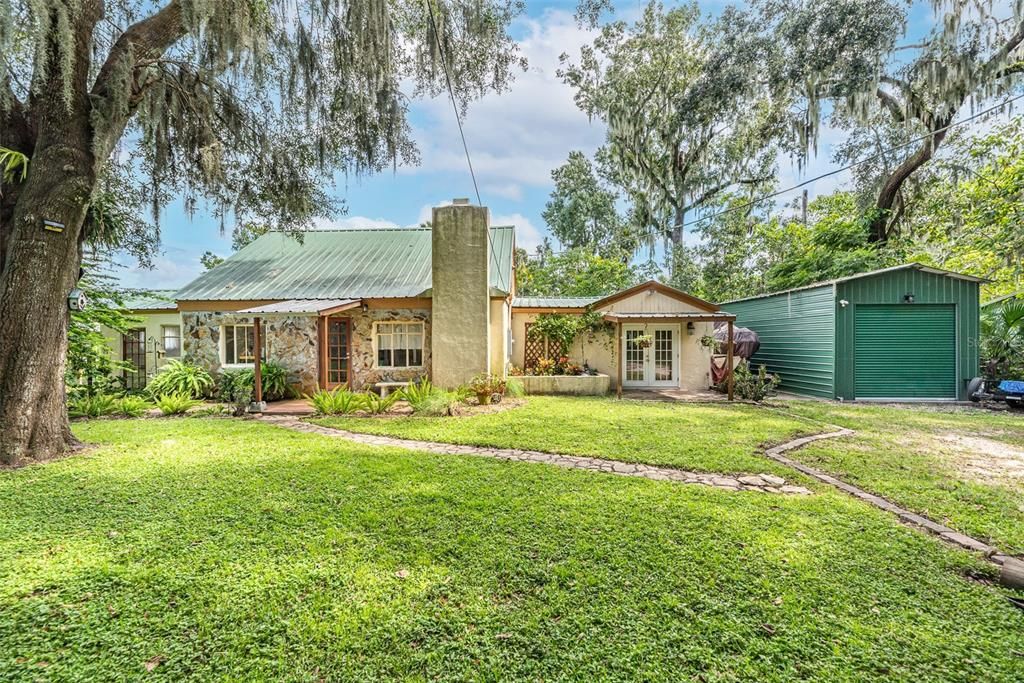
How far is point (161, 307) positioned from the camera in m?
11.9

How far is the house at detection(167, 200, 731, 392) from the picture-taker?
9.79 meters

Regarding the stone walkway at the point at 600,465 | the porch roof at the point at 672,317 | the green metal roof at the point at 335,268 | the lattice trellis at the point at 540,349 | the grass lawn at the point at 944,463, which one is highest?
the green metal roof at the point at 335,268

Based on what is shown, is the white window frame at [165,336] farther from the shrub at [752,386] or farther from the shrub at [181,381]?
the shrub at [752,386]

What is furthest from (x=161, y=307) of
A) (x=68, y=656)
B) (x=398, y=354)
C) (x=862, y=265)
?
(x=862, y=265)

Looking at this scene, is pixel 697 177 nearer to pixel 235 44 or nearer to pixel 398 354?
pixel 398 354

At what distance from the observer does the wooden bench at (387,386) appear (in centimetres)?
1005

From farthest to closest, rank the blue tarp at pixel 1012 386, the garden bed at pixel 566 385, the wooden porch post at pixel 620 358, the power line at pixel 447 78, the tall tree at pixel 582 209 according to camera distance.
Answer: the tall tree at pixel 582 209, the garden bed at pixel 566 385, the wooden porch post at pixel 620 358, the blue tarp at pixel 1012 386, the power line at pixel 447 78

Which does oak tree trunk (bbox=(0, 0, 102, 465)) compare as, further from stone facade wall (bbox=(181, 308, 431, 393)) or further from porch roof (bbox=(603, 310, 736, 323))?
porch roof (bbox=(603, 310, 736, 323))

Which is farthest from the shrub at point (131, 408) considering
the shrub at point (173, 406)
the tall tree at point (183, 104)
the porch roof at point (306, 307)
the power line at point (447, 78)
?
the power line at point (447, 78)

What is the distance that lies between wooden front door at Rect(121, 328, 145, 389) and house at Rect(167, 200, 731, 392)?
2860 mm

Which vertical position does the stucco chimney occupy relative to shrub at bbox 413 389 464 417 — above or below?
above

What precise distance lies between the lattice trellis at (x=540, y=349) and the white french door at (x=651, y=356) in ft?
6.90

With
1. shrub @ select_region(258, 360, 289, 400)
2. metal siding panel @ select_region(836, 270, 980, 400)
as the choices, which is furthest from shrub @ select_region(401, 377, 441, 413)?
metal siding panel @ select_region(836, 270, 980, 400)

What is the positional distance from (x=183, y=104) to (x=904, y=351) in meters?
16.1
